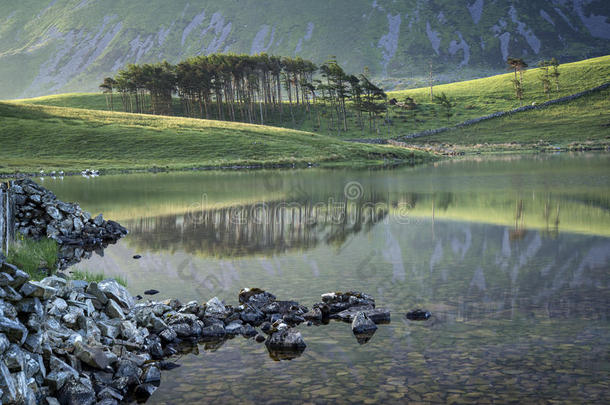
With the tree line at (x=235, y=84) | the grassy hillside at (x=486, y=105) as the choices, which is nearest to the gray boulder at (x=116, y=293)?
the grassy hillside at (x=486, y=105)

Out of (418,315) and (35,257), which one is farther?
(35,257)

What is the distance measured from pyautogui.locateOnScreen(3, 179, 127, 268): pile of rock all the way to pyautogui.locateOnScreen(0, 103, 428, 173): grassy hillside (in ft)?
182

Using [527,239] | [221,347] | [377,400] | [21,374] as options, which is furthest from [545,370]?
[527,239]

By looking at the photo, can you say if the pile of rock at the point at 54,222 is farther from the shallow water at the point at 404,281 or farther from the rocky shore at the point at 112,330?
the rocky shore at the point at 112,330

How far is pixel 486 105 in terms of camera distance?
165875 millimetres

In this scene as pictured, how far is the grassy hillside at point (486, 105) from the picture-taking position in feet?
470

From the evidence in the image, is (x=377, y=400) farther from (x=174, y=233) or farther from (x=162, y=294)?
(x=174, y=233)

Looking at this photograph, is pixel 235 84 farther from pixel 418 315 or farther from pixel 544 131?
pixel 418 315

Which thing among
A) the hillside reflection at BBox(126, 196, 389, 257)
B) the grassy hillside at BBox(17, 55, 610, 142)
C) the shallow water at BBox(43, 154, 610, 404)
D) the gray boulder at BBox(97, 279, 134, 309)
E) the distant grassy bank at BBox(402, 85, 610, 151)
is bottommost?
the shallow water at BBox(43, 154, 610, 404)

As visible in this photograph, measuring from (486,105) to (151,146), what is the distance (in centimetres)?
11048

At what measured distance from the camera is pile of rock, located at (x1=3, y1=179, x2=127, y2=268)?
27469 millimetres

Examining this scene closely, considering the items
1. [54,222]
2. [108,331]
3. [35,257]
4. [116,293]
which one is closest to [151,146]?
[54,222]

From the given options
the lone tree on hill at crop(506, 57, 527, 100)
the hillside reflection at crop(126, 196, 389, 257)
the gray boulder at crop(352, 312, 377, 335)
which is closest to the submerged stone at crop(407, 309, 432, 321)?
the gray boulder at crop(352, 312, 377, 335)

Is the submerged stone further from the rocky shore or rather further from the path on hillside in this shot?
the path on hillside
